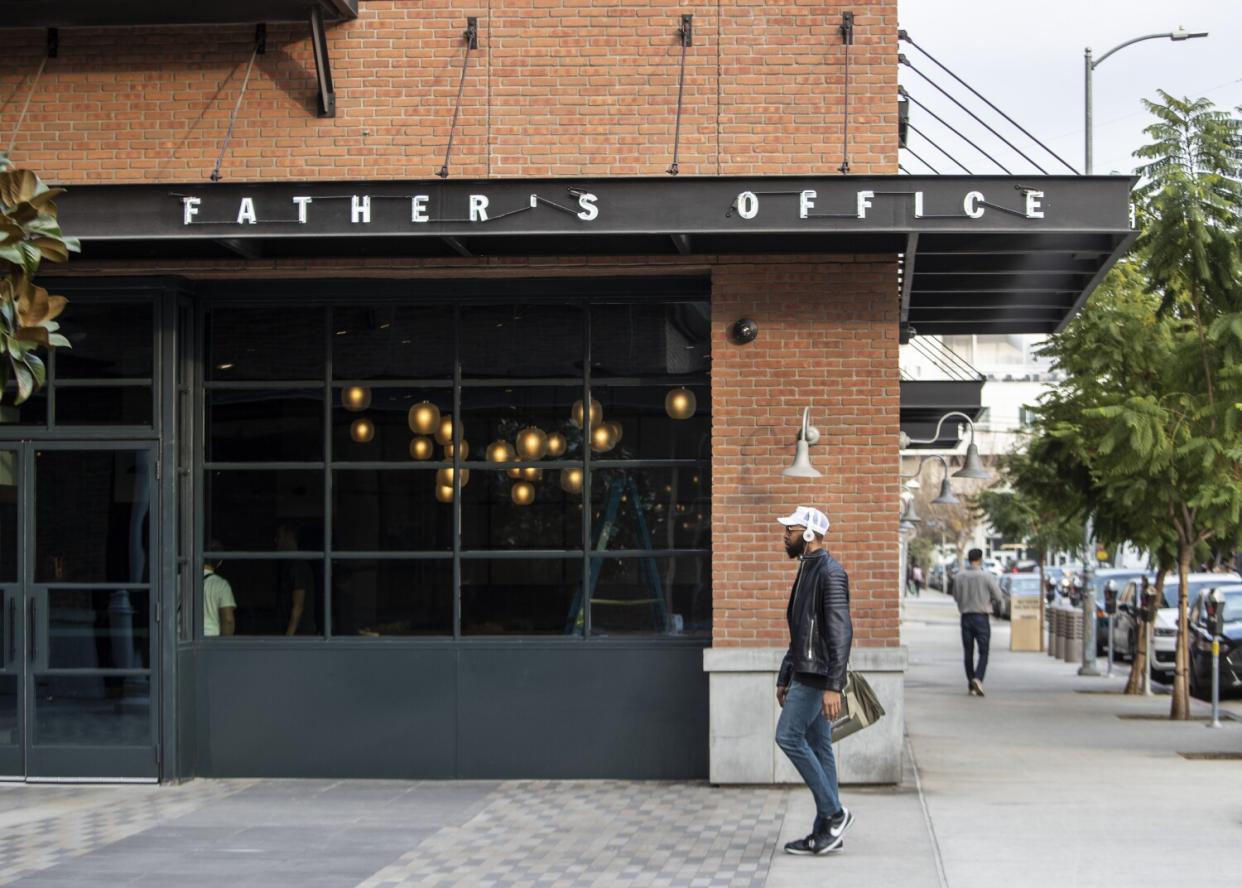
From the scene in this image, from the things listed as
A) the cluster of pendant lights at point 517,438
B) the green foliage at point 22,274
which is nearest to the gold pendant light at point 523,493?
the cluster of pendant lights at point 517,438

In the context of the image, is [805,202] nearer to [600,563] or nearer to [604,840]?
[600,563]

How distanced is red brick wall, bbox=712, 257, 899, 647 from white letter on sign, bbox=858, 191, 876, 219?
1.01m

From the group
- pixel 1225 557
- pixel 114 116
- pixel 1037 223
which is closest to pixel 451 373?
pixel 114 116

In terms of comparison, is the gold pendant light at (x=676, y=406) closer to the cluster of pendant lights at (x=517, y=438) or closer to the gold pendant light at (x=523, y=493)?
the cluster of pendant lights at (x=517, y=438)

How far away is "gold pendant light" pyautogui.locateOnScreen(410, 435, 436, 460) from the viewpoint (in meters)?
12.2

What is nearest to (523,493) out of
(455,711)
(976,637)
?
(455,711)

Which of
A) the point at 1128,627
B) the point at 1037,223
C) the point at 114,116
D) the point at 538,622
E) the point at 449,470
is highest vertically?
the point at 114,116

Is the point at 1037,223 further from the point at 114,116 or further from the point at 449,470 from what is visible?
the point at 114,116

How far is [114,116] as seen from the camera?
474 inches

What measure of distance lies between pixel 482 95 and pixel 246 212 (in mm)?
1993

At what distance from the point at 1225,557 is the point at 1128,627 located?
20.6ft

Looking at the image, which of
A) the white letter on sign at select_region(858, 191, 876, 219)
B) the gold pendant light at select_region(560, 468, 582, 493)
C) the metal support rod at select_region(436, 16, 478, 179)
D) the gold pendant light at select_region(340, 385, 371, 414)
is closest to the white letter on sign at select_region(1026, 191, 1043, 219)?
the white letter on sign at select_region(858, 191, 876, 219)

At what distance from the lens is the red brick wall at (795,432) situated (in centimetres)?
1148

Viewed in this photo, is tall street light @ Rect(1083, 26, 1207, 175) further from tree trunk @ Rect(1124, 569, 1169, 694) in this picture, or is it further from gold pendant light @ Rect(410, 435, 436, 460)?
gold pendant light @ Rect(410, 435, 436, 460)
